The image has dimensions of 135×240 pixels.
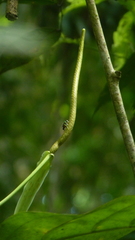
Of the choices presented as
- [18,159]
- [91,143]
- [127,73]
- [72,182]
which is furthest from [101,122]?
[127,73]

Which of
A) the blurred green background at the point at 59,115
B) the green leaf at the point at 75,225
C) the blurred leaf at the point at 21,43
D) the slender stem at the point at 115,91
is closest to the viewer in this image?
the green leaf at the point at 75,225

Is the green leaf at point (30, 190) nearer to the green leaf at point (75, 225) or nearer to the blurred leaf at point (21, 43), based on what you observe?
the green leaf at point (75, 225)

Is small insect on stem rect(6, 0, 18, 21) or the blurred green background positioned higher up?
small insect on stem rect(6, 0, 18, 21)

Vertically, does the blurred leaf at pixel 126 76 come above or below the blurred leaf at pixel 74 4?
below

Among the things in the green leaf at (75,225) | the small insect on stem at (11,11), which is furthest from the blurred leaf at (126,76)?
the green leaf at (75,225)

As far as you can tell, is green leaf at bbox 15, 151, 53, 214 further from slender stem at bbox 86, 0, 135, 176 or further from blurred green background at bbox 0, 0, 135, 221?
blurred green background at bbox 0, 0, 135, 221

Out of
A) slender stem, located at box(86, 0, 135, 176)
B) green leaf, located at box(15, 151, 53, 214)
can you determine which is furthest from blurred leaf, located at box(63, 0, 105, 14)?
green leaf, located at box(15, 151, 53, 214)

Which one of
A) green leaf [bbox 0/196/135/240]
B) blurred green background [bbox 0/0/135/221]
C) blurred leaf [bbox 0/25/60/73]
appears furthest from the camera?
blurred green background [bbox 0/0/135/221]
